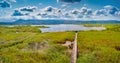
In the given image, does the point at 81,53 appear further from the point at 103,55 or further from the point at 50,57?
the point at 50,57

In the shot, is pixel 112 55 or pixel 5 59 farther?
pixel 112 55

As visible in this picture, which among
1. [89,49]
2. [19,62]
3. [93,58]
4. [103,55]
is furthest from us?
[89,49]

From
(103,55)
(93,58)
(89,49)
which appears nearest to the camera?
(93,58)

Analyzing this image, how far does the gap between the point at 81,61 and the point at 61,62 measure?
7.34ft

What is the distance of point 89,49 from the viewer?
121 ft

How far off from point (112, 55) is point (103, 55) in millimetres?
1399

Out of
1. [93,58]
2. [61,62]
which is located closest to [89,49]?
[93,58]

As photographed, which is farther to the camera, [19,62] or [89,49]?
[89,49]

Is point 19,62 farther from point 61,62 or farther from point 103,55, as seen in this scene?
point 103,55

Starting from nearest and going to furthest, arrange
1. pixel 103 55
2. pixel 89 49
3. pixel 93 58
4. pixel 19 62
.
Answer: pixel 19 62
pixel 93 58
pixel 103 55
pixel 89 49

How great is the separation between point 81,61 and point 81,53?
524 cm

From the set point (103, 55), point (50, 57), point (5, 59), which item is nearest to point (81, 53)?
point (103, 55)

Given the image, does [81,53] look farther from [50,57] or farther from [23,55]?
[23,55]

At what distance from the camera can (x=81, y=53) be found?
33.1 m
